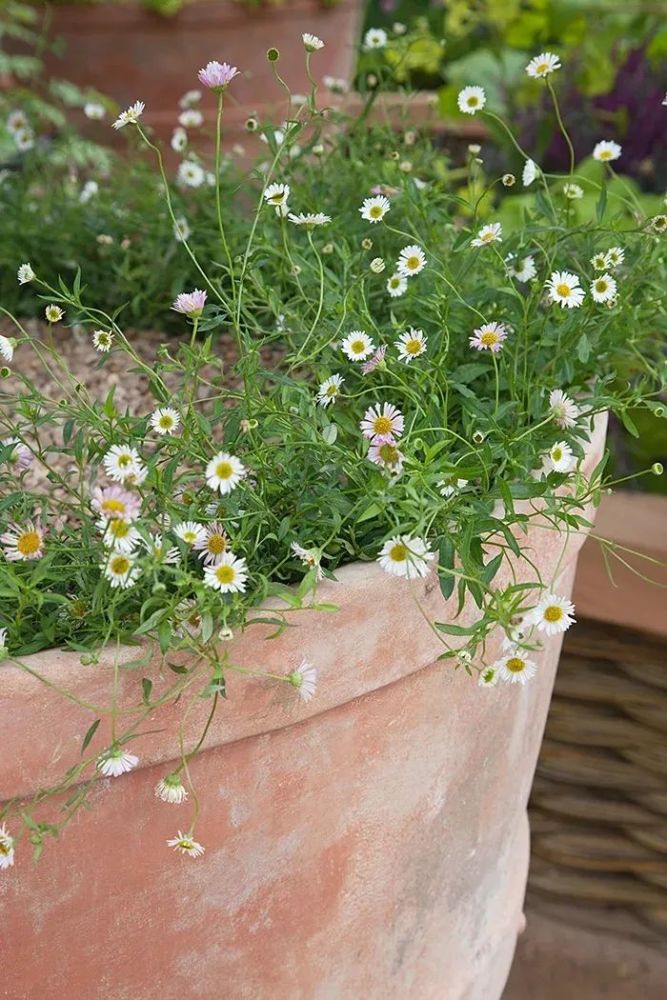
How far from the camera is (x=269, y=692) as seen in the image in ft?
2.46

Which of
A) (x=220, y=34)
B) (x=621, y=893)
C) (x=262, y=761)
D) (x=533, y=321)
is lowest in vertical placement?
(x=621, y=893)

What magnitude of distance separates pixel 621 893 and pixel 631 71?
1.36 meters

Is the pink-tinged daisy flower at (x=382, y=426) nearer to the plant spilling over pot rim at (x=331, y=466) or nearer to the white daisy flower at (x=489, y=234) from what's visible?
the plant spilling over pot rim at (x=331, y=466)

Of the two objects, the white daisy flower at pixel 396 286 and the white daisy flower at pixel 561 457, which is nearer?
the white daisy flower at pixel 561 457

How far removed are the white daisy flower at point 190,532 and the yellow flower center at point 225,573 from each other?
0.02 m

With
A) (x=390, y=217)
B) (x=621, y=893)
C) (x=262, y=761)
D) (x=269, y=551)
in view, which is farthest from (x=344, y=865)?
(x=621, y=893)

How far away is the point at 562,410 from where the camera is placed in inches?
33.5

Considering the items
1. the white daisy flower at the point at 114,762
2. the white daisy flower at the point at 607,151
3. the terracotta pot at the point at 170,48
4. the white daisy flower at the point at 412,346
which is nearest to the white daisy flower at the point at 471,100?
the white daisy flower at the point at 607,151

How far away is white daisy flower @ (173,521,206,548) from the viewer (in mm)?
697

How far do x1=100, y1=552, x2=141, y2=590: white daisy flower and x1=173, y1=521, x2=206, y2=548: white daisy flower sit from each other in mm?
38

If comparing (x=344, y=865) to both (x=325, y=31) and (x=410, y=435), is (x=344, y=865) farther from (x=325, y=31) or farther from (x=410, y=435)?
(x=325, y=31)

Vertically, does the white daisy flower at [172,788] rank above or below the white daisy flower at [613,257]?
below

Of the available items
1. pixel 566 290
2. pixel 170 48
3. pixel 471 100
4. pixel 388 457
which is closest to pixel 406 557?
pixel 388 457

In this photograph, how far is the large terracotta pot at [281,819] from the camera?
28.9 inches
